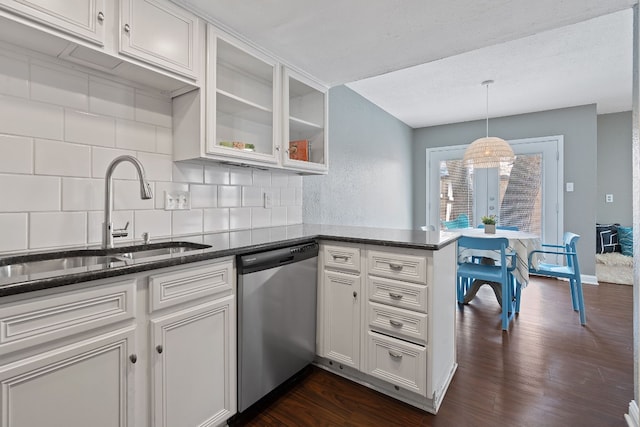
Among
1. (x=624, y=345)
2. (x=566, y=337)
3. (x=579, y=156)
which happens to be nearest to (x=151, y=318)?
(x=566, y=337)

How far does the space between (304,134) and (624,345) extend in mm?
2946

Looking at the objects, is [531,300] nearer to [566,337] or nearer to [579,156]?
[566,337]

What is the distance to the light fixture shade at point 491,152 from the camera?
331 cm

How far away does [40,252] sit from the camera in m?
1.26

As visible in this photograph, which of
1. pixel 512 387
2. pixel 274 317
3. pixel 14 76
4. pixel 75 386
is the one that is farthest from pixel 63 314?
pixel 512 387

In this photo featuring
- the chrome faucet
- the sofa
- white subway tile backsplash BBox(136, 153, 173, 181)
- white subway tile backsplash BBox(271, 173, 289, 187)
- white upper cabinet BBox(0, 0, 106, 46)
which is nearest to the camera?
white upper cabinet BBox(0, 0, 106, 46)

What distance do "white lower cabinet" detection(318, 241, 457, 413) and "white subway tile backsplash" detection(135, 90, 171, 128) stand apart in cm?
119

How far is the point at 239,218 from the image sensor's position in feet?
7.02

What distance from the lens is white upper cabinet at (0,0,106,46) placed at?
1.06 meters

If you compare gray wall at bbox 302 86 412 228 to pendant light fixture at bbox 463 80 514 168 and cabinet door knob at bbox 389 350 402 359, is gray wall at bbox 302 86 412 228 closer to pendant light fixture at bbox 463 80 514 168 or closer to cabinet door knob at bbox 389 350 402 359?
pendant light fixture at bbox 463 80 514 168

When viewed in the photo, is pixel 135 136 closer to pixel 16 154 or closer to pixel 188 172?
pixel 188 172

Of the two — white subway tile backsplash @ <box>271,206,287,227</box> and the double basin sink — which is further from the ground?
white subway tile backsplash @ <box>271,206,287,227</box>

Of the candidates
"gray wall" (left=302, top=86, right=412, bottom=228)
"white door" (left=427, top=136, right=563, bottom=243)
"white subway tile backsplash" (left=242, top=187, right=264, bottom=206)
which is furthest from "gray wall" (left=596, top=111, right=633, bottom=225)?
"white subway tile backsplash" (left=242, top=187, right=264, bottom=206)

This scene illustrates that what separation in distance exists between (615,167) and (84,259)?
661 centimetres
